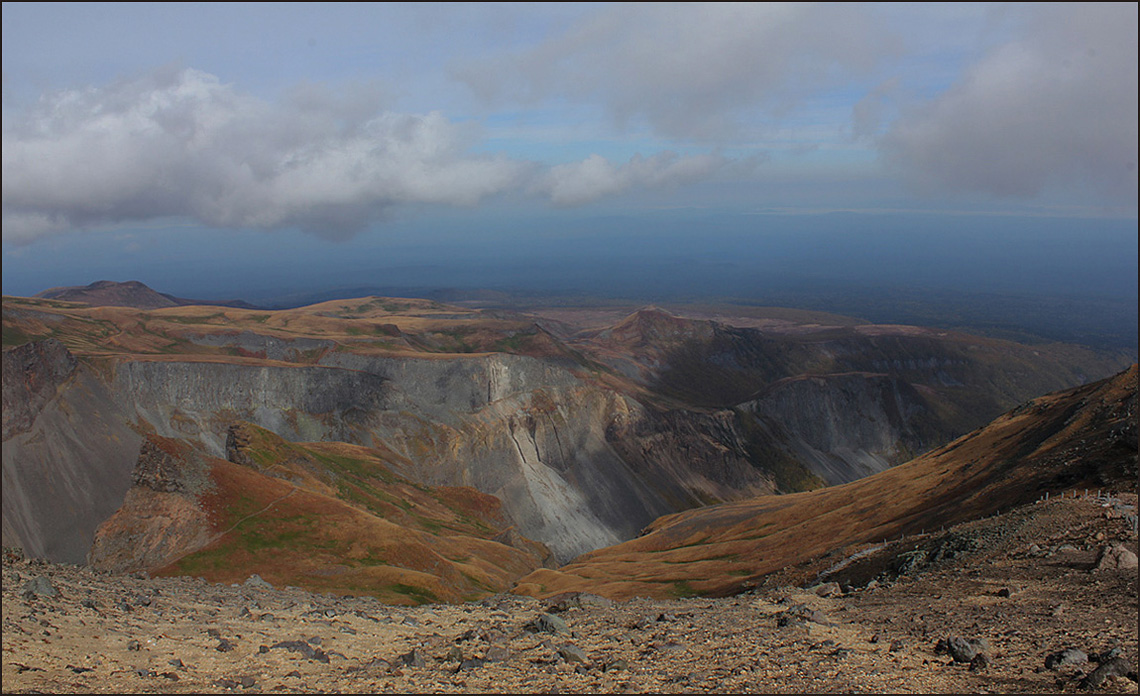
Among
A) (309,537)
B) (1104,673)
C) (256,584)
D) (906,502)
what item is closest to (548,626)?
(1104,673)

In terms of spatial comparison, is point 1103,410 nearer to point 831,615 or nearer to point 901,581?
point 901,581

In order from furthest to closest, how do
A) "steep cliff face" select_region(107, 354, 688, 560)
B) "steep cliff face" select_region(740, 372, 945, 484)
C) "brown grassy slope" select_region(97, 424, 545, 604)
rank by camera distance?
"steep cliff face" select_region(740, 372, 945, 484)
"steep cliff face" select_region(107, 354, 688, 560)
"brown grassy slope" select_region(97, 424, 545, 604)

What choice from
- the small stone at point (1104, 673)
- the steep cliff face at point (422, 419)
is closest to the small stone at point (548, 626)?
the small stone at point (1104, 673)

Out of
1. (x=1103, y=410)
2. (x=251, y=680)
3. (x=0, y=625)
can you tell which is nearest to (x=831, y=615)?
(x=251, y=680)

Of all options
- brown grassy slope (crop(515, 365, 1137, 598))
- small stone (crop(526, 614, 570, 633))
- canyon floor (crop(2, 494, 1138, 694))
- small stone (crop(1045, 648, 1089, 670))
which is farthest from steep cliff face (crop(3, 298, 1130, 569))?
small stone (crop(1045, 648, 1089, 670))

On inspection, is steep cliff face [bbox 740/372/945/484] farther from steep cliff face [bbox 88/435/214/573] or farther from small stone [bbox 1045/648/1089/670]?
small stone [bbox 1045/648/1089/670]

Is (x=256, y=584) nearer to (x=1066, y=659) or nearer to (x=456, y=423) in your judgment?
(x=1066, y=659)
